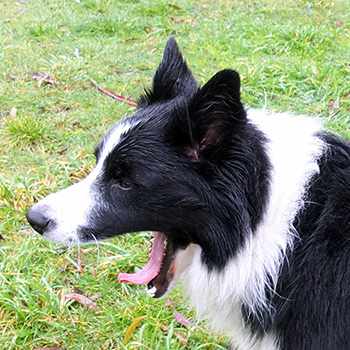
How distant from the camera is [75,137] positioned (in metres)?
4.05

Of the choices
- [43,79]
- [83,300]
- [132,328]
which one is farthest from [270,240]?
[43,79]

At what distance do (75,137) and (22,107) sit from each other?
2.82ft

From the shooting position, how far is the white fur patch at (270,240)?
1.64 metres

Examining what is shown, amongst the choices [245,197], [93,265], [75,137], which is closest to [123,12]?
[75,137]

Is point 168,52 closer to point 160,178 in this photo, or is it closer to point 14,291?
point 160,178

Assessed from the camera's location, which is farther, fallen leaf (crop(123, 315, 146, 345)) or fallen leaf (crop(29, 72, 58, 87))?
fallen leaf (crop(29, 72, 58, 87))

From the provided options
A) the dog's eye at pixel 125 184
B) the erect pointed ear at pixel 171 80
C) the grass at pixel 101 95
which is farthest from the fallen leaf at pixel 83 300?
the erect pointed ear at pixel 171 80

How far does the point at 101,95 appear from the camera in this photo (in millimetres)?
4684

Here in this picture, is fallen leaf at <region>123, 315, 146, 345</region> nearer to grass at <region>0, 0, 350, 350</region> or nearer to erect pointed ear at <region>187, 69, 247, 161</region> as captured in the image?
grass at <region>0, 0, 350, 350</region>

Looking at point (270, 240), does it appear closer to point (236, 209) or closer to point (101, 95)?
point (236, 209)

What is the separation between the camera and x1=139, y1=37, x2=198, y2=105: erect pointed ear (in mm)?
2014

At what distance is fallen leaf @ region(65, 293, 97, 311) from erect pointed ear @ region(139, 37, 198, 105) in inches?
51.0

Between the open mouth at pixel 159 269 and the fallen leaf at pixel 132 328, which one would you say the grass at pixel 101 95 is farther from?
the open mouth at pixel 159 269

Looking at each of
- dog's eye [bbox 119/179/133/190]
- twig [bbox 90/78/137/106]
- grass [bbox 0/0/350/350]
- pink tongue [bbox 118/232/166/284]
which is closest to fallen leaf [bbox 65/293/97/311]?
grass [bbox 0/0/350/350]
